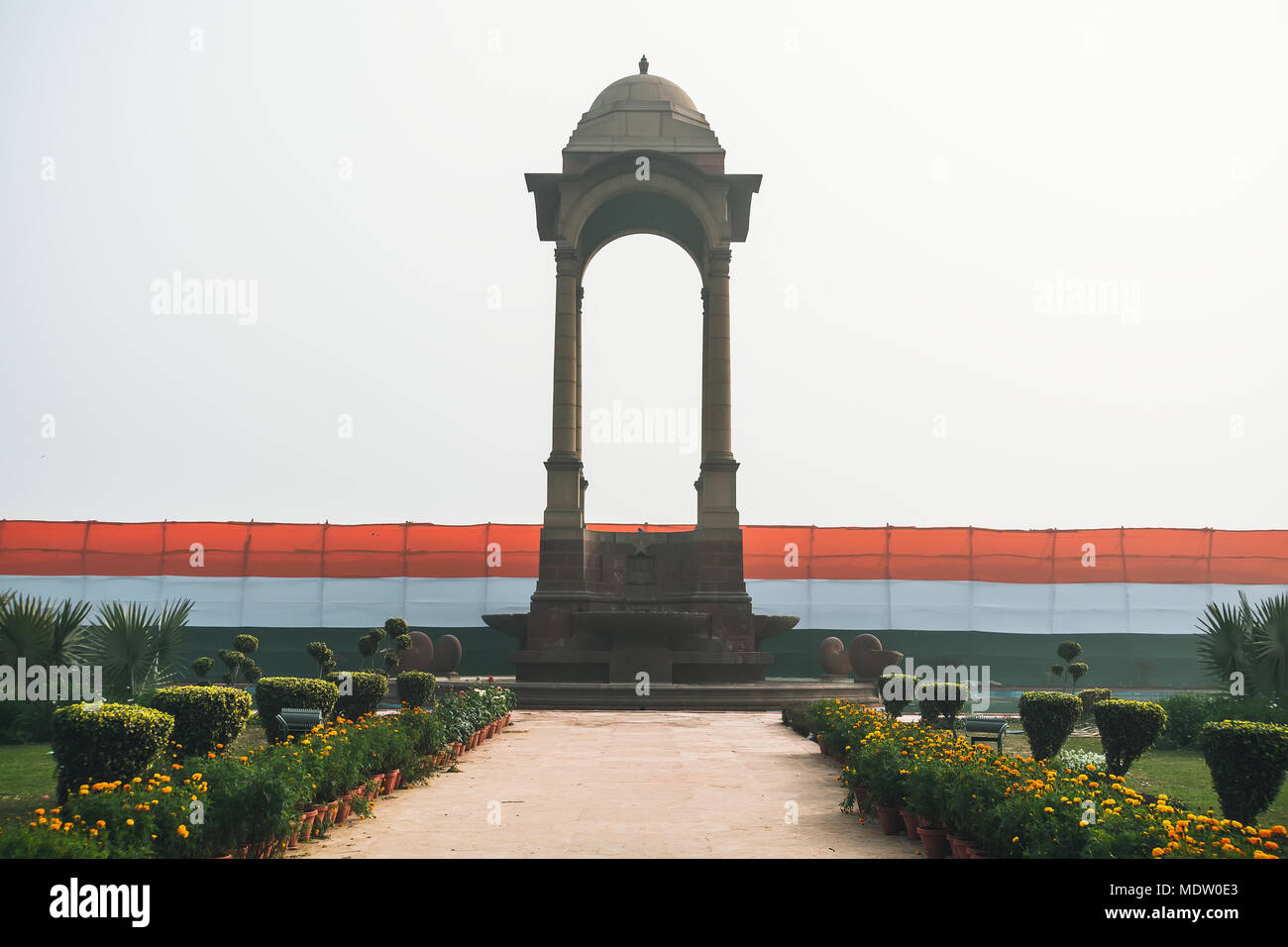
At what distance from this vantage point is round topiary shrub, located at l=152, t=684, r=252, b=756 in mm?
13055

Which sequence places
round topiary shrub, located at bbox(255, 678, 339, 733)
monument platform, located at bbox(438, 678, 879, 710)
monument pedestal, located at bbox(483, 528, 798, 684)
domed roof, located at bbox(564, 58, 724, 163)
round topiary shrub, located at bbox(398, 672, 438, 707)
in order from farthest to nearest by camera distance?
domed roof, located at bbox(564, 58, 724, 163) < monument pedestal, located at bbox(483, 528, 798, 684) < monument platform, located at bbox(438, 678, 879, 710) < round topiary shrub, located at bbox(398, 672, 438, 707) < round topiary shrub, located at bbox(255, 678, 339, 733)

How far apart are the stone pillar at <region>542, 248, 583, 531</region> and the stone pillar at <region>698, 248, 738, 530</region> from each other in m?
3.90

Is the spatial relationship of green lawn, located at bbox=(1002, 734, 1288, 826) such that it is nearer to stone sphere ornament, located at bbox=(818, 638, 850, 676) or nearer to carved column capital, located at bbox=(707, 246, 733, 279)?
carved column capital, located at bbox=(707, 246, 733, 279)

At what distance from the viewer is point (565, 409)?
32875mm

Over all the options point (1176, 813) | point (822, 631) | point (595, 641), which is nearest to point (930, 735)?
point (1176, 813)

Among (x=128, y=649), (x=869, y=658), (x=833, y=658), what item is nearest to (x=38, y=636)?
(x=128, y=649)

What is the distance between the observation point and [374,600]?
155ft

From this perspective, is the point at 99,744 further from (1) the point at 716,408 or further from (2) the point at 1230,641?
(1) the point at 716,408

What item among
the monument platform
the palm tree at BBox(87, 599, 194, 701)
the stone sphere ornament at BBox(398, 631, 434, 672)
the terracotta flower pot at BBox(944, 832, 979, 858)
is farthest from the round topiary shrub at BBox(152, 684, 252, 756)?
the stone sphere ornament at BBox(398, 631, 434, 672)

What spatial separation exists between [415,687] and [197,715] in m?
7.28

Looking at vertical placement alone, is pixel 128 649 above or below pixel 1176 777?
above

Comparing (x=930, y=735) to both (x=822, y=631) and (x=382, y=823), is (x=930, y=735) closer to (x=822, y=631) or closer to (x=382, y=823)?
(x=382, y=823)
